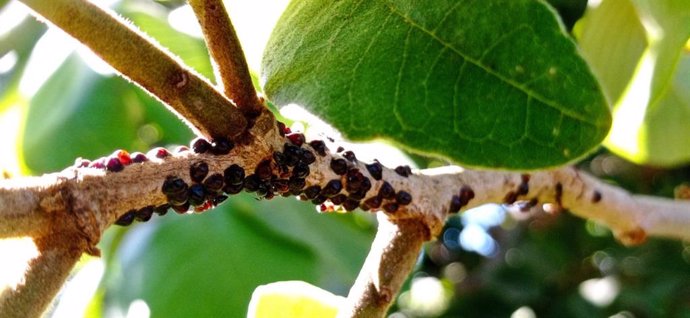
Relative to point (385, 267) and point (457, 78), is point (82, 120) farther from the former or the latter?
point (457, 78)

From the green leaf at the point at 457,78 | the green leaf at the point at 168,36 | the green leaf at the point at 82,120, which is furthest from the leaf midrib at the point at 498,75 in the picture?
the green leaf at the point at 82,120

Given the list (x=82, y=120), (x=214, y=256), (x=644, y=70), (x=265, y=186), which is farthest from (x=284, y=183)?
(x=82, y=120)

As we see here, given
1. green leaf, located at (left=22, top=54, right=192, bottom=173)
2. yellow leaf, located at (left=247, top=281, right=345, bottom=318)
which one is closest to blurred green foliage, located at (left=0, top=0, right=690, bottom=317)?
green leaf, located at (left=22, top=54, right=192, bottom=173)

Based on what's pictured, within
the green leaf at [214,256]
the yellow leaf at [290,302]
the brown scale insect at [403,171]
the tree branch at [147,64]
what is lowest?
the green leaf at [214,256]

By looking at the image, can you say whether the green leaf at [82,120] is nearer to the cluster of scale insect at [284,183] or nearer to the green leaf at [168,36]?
the green leaf at [168,36]

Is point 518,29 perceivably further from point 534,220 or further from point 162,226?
point 534,220
